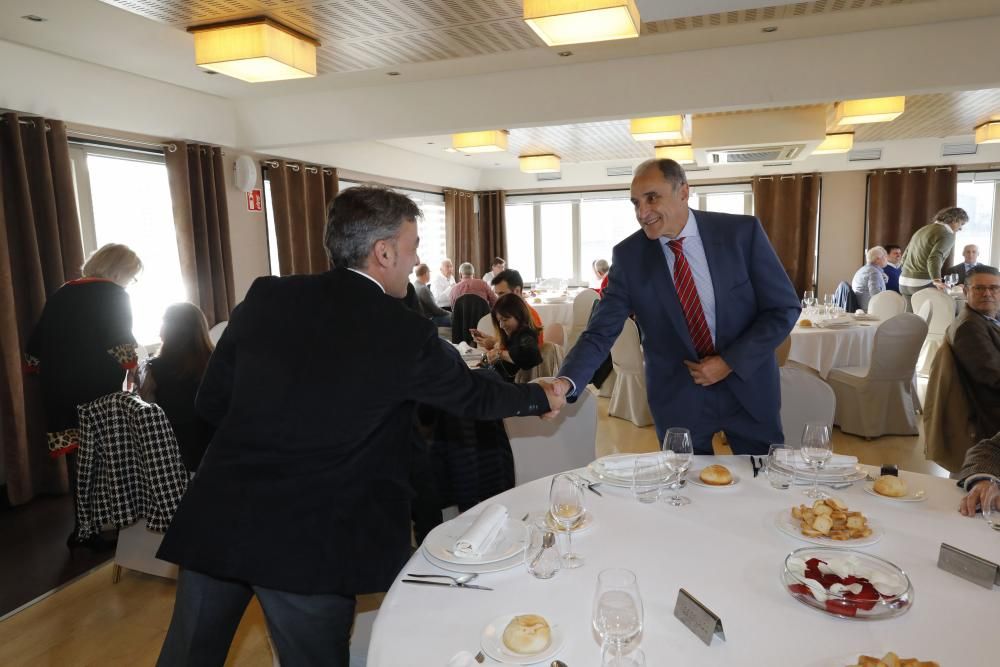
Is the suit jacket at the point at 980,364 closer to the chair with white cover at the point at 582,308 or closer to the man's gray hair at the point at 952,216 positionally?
the chair with white cover at the point at 582,308

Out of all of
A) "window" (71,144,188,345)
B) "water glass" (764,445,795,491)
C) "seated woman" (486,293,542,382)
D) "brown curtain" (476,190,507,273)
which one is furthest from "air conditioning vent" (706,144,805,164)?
"water glass" (764,445,795,491)

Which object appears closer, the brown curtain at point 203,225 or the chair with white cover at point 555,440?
the chair with white cover at point 555,440

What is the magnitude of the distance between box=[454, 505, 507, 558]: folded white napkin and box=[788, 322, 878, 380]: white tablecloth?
4.62 meters

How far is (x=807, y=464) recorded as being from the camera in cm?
175

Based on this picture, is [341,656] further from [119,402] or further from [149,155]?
[149,155]

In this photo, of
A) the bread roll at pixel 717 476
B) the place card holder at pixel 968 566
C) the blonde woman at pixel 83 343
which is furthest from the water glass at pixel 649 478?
the blonde woman at pixel 83 343

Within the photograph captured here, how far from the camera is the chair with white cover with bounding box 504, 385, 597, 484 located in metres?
2.55

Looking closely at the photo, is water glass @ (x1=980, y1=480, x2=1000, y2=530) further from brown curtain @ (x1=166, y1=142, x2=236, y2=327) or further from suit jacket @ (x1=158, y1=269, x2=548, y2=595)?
brown curtain @ (x1=166, y1=142, x2=236, y2=327)

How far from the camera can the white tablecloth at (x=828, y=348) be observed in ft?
17.7

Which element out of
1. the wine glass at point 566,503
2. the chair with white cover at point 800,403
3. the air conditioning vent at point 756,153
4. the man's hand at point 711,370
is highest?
the air conditioning vent at point 756,153

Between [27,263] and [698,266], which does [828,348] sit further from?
[27,263]

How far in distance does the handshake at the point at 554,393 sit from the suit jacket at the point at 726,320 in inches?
5.5

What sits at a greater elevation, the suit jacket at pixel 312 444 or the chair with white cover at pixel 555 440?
the suit jacket at pixel 312 444

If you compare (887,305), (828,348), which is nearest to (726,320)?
(828,348)
